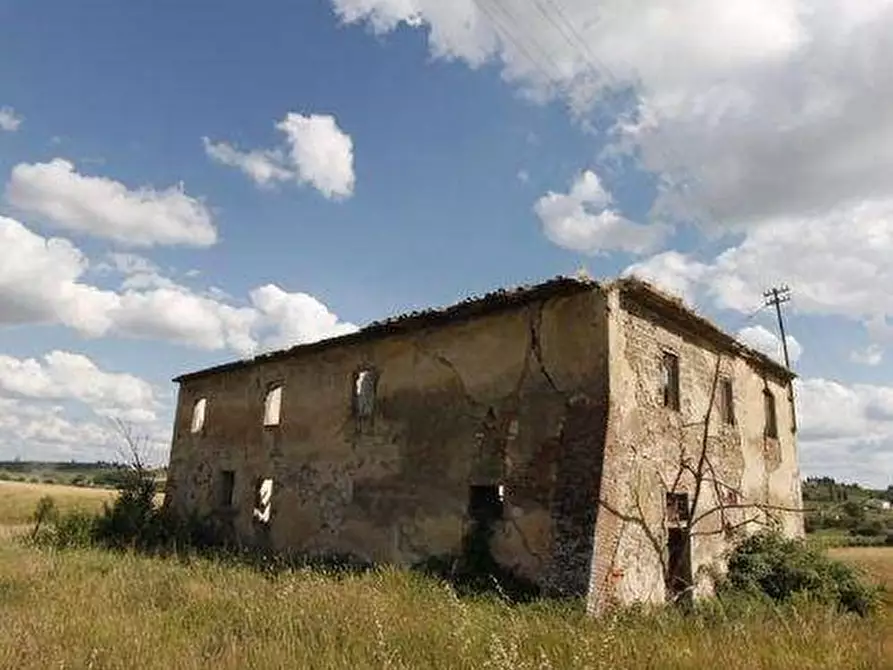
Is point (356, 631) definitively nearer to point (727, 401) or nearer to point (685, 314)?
point (685, 314)

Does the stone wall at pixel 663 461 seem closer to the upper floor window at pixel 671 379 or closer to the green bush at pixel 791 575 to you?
the upper floor window at pixel 671 379

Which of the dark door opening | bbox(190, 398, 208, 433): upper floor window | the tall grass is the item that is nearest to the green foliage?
bbox(190, 398, 208, 433): upper floor window

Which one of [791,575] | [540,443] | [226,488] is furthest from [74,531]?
[791,575]

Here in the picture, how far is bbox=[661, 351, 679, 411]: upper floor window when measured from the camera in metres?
12.3

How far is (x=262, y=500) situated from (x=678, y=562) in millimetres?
9543

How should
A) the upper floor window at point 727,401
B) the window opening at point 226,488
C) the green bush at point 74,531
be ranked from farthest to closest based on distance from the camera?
the window opening at point 226,488
the green bush at point 74,531
the upper floor window at point 727,401

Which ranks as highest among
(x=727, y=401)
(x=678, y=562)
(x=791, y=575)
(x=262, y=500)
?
(x=727, y=401)

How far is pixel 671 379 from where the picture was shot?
12.6 meters

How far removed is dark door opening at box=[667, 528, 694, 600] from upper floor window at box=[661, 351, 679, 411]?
210 cm

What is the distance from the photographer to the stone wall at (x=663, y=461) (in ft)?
34.0

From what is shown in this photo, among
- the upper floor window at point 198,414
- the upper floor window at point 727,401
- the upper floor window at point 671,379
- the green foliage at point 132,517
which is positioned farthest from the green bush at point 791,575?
the upper floor window at point 198,414

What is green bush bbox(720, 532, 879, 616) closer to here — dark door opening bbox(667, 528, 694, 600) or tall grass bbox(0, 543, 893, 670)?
dark door opening bbox(667, 528, 694, 600)

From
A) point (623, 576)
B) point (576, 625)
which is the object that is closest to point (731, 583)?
point (623, 576)

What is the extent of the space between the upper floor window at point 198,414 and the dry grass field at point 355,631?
8.75 metres
